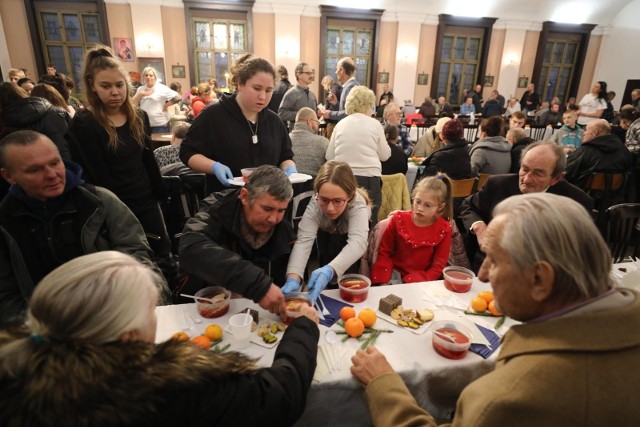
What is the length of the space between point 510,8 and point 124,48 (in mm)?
12109

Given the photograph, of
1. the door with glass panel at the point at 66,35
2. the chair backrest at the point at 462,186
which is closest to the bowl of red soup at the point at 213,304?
the chair backrest at the point at 462,186

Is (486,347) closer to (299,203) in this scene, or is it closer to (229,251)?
(229,251)

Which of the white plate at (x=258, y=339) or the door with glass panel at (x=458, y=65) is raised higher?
the door with glass panel at (x=458, y=65)

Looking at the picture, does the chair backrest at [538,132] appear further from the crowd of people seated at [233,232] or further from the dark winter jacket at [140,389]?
the dark winter jacket at [140,389]

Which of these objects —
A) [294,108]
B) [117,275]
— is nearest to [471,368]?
[117,275]

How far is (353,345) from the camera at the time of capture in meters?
1.48

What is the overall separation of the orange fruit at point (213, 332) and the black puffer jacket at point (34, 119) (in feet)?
7.49

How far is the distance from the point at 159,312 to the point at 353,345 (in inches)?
34.0

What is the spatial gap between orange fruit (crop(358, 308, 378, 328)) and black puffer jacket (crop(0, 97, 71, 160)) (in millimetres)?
2682

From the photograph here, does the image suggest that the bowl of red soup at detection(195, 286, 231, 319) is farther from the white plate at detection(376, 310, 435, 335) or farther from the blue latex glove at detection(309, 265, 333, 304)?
the white plate at detection(376, 310, 435, 335)

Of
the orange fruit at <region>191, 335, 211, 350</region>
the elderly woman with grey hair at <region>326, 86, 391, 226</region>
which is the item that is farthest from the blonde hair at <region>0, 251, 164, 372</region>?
the elderly woman with grey hair at <region>326, 86, 391, 226</region>

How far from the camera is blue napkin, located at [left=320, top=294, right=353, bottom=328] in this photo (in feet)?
5.32

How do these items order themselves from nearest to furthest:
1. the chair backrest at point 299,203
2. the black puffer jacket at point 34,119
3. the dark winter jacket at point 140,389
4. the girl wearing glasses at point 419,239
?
1. the dark winter jacket at point 140,389
2. the girl wearing glasses at point 419,239
3. the black puffer jacket at point 34,119
4. the chair backrest at point 299,203

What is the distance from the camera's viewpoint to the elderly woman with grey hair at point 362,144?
362 cm
